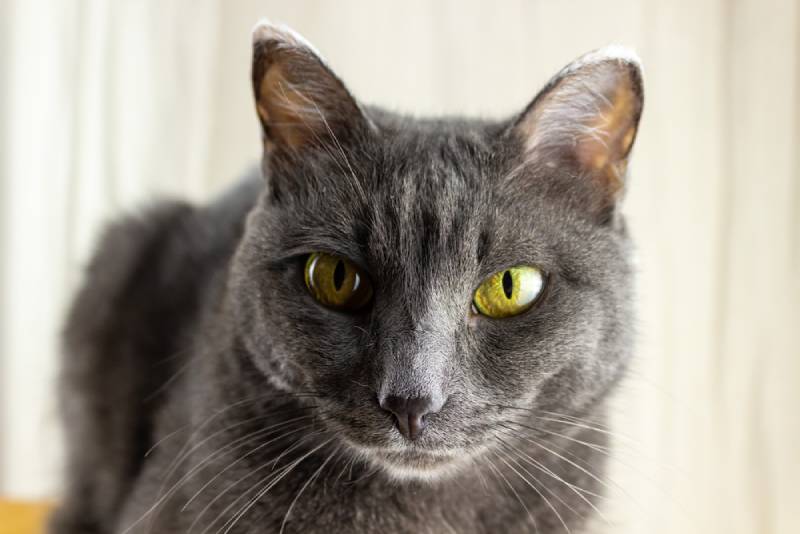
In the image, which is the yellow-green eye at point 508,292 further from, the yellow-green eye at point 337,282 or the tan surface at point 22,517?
the tan surface at point 22,517

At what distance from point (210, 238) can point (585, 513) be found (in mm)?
791

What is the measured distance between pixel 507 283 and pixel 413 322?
0.42 ft

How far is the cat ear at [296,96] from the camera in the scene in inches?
40.0

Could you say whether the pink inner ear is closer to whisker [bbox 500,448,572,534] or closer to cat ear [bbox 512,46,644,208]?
cat ear [bbox 512,46,644,208]

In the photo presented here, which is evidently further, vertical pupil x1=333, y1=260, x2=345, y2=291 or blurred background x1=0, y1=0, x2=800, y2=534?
blurred background x1=0, y1=0, x2=800, y2=534

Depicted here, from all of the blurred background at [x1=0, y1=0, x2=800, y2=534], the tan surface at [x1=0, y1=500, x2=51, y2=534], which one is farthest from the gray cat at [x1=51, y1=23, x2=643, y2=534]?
the tan surface at [x1=0, y1=500, x2=51, y2=534]

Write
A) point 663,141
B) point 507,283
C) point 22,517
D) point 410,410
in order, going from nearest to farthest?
point 410,410
point 507,283
point 663,141
point 22,517

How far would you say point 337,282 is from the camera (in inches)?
40.4

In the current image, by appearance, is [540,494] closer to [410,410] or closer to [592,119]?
[410,410]

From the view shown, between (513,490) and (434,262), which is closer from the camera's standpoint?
(434,262)

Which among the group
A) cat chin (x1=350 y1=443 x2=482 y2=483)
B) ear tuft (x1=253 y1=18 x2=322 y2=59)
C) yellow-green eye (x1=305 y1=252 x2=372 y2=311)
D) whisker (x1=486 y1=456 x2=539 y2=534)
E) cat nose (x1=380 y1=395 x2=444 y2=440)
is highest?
ear tuft (x1=253 y1=18 x2=322 y2=59)

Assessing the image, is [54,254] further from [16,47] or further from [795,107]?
[795,107]

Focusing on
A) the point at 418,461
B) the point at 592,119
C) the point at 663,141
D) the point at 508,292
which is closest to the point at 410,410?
the point at 418,461

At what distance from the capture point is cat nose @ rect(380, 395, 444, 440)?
2.91 ft
